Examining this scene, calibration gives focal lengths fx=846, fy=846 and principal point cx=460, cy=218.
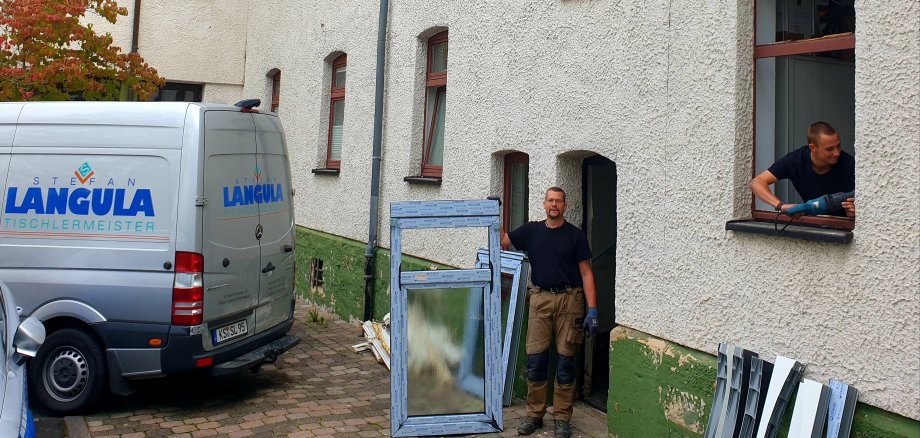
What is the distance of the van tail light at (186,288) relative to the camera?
21.3 feet

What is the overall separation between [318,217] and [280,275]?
4412 mm

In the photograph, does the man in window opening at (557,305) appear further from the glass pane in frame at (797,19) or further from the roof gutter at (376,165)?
the roof gutter at (376,165)

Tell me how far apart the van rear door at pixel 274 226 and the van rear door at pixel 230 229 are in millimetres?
108

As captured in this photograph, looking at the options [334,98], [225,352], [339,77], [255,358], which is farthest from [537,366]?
[339,77]

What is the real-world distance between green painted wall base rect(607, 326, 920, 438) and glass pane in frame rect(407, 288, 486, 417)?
101 cm

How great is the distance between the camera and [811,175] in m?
4.77

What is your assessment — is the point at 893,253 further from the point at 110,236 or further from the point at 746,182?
the point at 110,236

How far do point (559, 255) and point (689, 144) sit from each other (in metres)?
1.36

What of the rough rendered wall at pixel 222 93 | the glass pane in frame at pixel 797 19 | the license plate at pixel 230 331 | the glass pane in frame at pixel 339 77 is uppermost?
the rough rendered wall at pixel 222 93

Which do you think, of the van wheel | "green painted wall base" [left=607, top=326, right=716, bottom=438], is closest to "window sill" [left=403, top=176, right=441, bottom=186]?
"green painted wall base" [left=607, top=326, right=716, bottom=438]

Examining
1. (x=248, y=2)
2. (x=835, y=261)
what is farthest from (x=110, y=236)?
(x=248, y=2)

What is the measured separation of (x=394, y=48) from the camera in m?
9.90

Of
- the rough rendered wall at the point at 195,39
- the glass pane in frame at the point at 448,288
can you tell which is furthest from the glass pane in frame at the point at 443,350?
the rough rendered wall at the point at 195,39

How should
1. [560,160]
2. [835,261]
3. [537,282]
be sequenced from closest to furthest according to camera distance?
[835,261] < [537,282] < [560,160]
